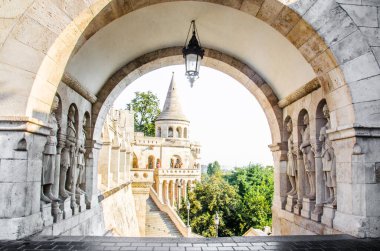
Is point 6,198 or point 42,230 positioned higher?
point 6,198

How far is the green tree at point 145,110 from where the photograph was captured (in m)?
38.6

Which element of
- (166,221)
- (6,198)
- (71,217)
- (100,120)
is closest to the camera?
(6,198)

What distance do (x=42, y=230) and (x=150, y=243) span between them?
55.1 inches

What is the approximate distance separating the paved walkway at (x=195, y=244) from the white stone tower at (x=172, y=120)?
37.6 metres

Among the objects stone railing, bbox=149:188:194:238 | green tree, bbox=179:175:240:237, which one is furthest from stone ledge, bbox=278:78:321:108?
green tree, bbox=179:175:240:237

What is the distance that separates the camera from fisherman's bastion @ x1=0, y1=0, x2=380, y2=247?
3885mm

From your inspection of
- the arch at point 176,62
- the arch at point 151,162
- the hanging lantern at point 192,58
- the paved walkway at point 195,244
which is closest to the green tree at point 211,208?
the arch at point 151,162

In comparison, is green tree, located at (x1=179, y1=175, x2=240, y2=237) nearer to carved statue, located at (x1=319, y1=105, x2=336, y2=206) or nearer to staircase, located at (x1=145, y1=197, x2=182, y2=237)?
staircase, located at (x1=145, y1=197, x2=182, y2=237)

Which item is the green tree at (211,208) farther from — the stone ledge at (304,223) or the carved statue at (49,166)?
the carved statue at (49,166)

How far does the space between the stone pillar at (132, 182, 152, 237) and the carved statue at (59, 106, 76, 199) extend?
1495 cm

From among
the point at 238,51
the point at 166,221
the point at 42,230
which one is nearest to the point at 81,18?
the point at 42,230

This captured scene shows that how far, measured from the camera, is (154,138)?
4084 centimetres

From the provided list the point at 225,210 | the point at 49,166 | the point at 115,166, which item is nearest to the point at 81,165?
the point at 49,166

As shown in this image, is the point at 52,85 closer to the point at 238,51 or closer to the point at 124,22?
the point at 124,22
